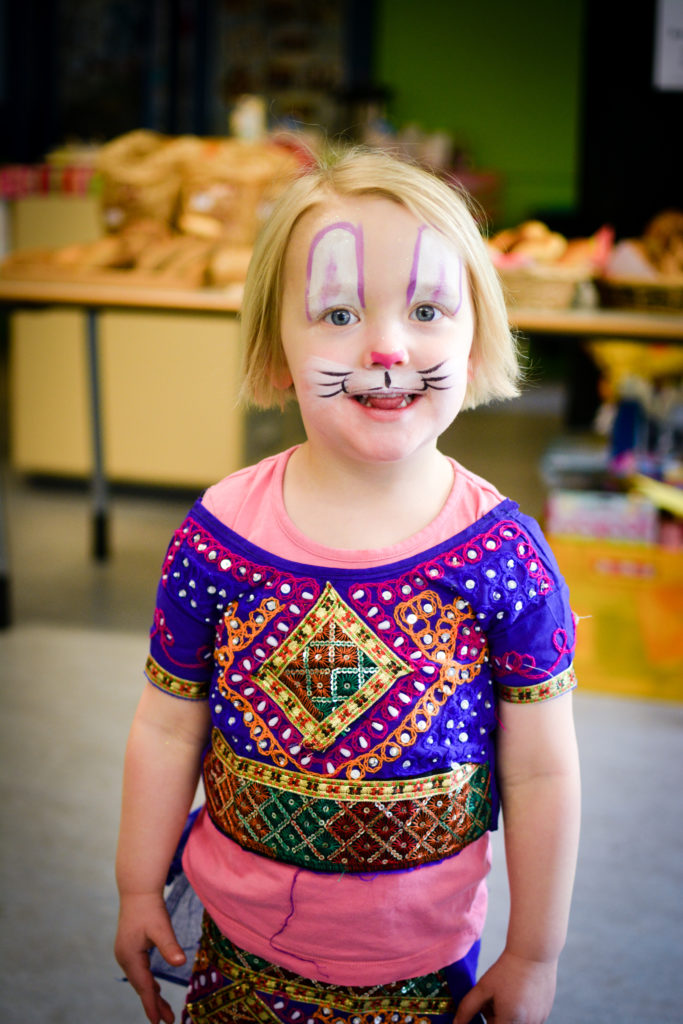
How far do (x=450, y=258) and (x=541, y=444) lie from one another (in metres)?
4.02

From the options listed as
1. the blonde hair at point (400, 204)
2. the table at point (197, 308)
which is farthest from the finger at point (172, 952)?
the table at point (197, 308)

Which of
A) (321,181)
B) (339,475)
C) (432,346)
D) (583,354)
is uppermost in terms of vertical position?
(321,181)

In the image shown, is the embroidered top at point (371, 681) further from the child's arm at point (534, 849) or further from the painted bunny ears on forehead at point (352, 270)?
the painted bunny ears on forehead at point (352, 270)

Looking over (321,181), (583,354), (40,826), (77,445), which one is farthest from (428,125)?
(321,181)

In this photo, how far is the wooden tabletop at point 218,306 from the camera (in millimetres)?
2393

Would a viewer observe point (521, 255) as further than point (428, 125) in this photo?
No

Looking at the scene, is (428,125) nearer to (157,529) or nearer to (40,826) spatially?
(157,529)

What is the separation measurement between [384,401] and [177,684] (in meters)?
0.29

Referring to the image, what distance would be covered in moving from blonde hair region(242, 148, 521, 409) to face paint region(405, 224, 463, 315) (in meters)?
0.01

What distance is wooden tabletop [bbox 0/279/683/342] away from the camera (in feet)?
7.85

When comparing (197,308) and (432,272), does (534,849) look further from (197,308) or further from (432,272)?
(197,308)

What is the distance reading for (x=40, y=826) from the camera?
1.77 metres

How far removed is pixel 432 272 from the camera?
0.78 m

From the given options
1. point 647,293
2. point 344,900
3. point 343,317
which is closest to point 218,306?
point 647,293
